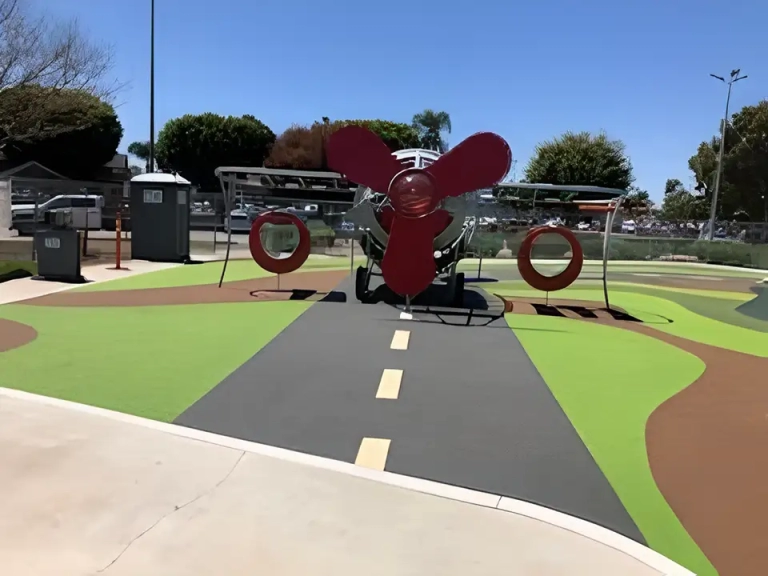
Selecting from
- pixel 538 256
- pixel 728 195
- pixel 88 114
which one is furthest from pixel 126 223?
pixel 728 195

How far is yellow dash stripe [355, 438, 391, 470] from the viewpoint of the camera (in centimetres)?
500

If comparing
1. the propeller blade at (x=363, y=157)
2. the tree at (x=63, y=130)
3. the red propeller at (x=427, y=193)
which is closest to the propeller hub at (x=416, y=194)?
the red propeller at (x=427, y=193)

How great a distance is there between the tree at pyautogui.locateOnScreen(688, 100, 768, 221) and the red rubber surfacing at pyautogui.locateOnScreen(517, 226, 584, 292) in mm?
50230

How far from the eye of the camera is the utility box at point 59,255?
14.4 meters

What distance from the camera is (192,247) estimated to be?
24.2 metres

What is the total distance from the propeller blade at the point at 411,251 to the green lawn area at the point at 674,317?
13.9 ft

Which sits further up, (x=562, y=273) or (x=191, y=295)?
(x=562, y=273)

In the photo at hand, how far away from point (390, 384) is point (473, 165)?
4.30m

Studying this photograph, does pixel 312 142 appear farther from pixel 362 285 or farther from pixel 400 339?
pixel 400 339

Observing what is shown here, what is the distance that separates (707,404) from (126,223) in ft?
99.8

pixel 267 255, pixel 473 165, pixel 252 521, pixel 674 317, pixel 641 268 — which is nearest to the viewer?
pixel 252 521

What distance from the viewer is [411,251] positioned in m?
10.3

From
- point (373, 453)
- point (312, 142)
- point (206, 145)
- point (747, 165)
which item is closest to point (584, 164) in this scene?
point (747, 165)

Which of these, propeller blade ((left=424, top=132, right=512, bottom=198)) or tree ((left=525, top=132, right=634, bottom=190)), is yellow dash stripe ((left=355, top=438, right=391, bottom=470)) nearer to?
propeller blade ((left=424, top=132, right=512, bottom=198))
